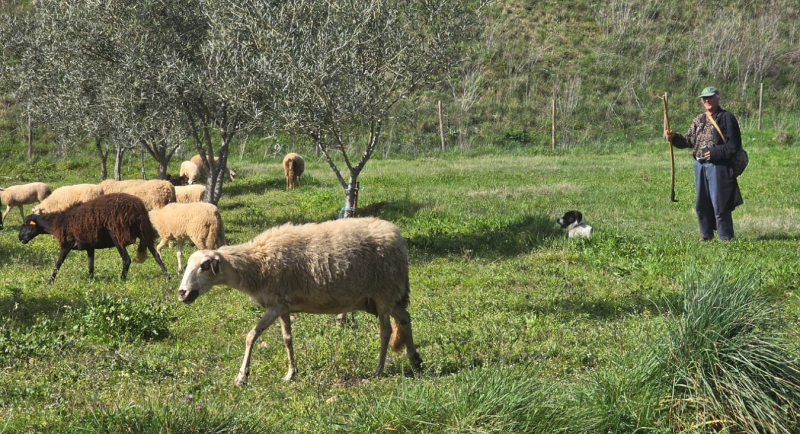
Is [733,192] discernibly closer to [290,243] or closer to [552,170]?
[290,243]

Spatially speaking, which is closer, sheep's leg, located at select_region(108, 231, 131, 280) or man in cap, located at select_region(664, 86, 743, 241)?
sheep's leg, located at select_region(108, 231, 131, 280)

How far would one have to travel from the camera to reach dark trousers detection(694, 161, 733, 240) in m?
13.2

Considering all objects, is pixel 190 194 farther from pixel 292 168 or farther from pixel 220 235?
pixel 220 235

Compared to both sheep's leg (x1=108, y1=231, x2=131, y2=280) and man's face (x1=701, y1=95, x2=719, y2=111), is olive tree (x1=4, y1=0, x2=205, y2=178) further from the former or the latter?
man's face (x1=701, y1=95, x2=719, y2=111)

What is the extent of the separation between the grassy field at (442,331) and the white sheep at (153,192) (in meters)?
1.78

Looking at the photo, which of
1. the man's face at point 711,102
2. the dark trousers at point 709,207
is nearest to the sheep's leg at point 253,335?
the dark trousers at point 709,207

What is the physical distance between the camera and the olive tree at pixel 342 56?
14.6 meters

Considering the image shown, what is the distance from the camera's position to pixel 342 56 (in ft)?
48.4

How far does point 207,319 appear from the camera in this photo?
9773 millimetres

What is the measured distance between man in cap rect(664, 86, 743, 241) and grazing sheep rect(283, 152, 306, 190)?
14864 mm

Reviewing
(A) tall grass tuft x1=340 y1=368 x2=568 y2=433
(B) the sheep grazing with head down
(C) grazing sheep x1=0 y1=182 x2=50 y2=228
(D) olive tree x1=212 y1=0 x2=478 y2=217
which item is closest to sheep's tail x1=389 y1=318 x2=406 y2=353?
(B) the sheep grazing with head down

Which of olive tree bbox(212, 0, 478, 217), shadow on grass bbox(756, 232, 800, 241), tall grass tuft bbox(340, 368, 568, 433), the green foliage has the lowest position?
shadow on grass bbox(756, 232, 800, 241)

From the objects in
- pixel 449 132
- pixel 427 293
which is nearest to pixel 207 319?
pixel 427 293

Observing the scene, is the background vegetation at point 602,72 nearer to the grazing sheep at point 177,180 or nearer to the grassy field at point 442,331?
the grazing sheep at point 177,180
